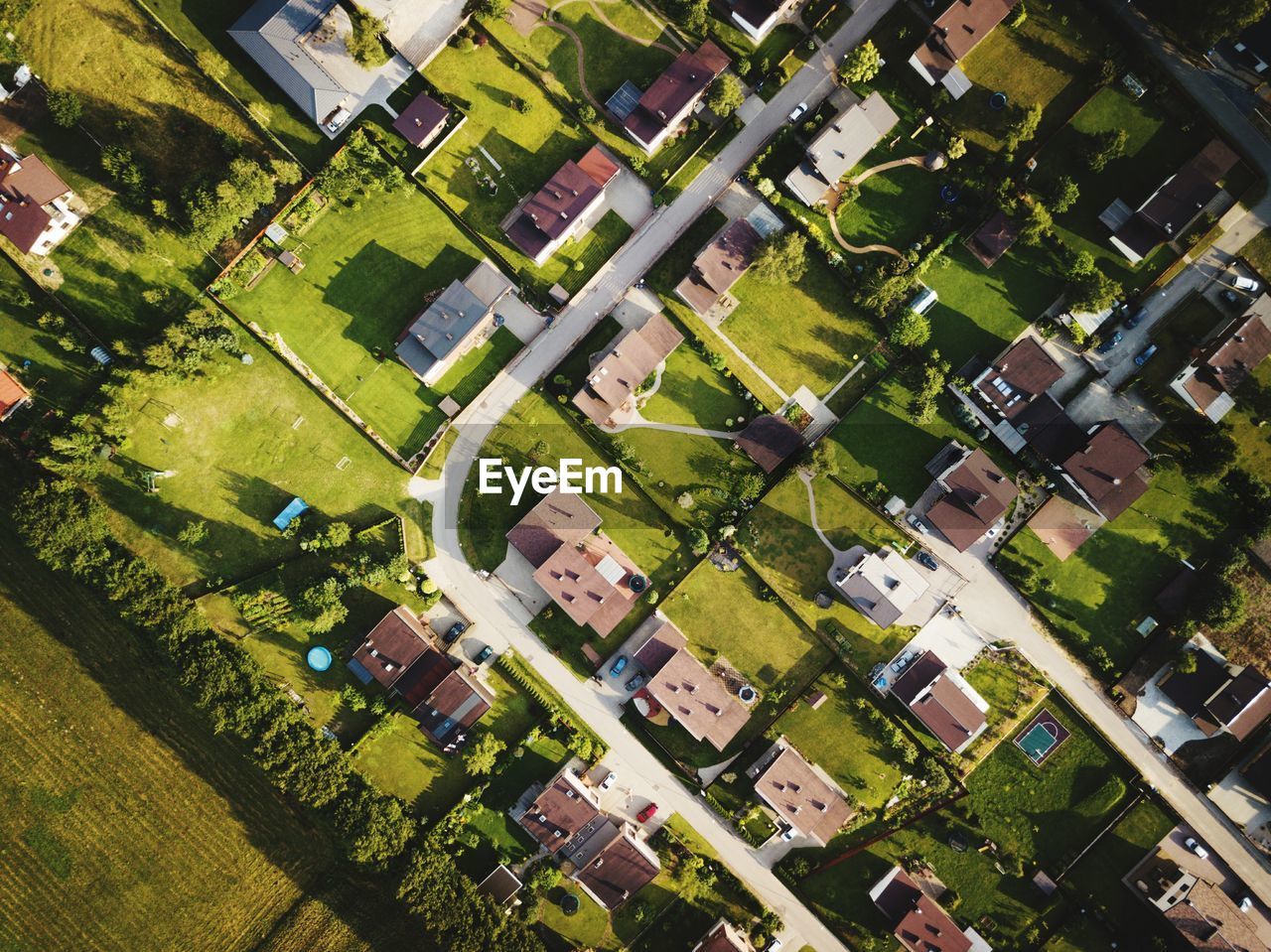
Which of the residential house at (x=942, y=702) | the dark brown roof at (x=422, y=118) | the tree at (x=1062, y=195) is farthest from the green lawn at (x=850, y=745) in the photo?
the dark brown roof at (x=422, y=118)

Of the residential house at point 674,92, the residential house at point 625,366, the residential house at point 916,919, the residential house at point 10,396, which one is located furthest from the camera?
the residential house at point 10,396

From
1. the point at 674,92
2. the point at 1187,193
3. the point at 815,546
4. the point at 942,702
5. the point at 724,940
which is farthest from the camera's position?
the point at 815,546

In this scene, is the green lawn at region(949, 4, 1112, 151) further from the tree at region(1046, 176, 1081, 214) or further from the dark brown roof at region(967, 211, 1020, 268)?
the dark brown roof at region(967, 211, 1020, 268)

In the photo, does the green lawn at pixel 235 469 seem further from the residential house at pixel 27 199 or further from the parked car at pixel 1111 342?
the parked car at pixel 1111 342


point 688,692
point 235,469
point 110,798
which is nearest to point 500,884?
point 688,692

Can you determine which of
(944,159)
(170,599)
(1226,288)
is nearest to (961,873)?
(1226,288)

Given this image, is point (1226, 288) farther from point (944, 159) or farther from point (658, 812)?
point (658, 812)

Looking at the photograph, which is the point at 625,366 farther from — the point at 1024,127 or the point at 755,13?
the point at 1024,127
